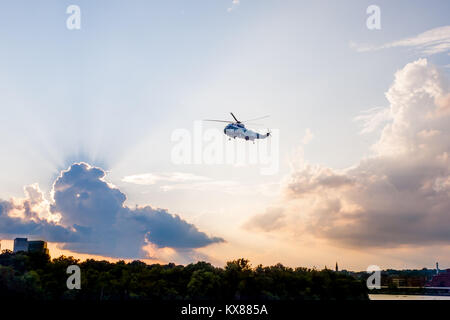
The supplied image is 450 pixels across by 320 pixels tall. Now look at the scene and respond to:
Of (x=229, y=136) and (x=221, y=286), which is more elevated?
(x=229, y=136)

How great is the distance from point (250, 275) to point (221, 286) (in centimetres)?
1172

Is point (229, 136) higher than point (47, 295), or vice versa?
point (229, 136)
